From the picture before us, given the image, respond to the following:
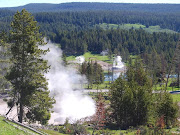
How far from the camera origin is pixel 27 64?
2752cm

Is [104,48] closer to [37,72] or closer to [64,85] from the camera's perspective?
[64,85]

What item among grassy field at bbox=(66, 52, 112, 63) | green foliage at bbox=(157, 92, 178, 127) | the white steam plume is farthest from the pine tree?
grassy field at bbox=(66, 52, 112, 63)

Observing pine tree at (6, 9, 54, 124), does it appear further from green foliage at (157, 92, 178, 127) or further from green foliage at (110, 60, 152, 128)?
green foliage at (157, 92, 178, 127)

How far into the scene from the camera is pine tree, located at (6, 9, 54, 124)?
88.8 feet

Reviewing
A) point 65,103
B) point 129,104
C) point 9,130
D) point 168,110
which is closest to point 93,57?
point 65,103

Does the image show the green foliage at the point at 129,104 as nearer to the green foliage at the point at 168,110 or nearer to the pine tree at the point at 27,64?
the green foliage at the point at 168,110

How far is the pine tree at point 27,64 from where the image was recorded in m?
27.1

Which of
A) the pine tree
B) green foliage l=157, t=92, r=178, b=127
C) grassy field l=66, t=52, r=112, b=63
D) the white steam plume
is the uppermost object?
the pine tree

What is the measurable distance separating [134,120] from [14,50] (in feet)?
68.3

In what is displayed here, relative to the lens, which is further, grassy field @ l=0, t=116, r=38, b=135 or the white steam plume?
the white steam plume

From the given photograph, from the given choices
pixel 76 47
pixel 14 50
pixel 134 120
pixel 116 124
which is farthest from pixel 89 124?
pixel 76 47

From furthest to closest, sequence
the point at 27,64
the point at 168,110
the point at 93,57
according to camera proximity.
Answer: the point at 93,57 < the point at 168,110 < the point at 27,64

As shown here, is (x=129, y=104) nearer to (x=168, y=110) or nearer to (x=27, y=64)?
(x=168, y=110)

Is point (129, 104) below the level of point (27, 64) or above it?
below
